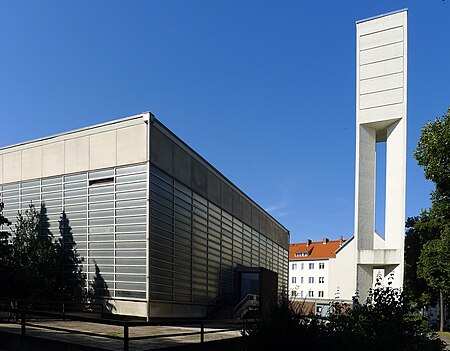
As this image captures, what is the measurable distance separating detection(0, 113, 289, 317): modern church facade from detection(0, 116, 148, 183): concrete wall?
0.05 metres

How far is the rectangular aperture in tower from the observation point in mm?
24031

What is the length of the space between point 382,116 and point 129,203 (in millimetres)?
14505

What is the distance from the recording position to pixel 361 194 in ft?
81.4

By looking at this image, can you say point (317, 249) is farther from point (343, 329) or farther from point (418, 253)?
point (343, 329)

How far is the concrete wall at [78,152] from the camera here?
21.4 meters

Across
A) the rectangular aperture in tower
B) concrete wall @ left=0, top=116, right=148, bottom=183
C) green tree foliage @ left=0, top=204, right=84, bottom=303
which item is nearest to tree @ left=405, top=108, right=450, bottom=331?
the rectangular aperture in tower

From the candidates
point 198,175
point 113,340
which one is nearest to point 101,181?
point 198,175

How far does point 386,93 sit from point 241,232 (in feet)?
54.0

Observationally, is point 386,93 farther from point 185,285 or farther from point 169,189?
point 185,285

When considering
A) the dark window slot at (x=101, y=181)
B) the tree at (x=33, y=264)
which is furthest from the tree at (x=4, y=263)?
the dark window slot at (x=101, y=181)

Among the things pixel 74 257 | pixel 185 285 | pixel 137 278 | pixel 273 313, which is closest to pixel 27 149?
pixel 74 257

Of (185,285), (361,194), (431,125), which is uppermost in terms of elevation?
(431,125)

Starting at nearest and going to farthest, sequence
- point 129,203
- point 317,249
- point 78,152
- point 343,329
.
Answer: point 343,329, point 129,203, point 78,152, point 317,249

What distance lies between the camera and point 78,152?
75.7 feet
